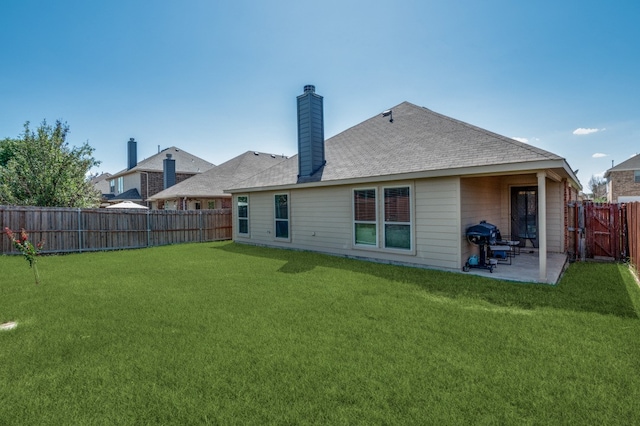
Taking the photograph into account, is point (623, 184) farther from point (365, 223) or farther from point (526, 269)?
point (365, 223)

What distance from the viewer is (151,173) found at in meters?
24.9

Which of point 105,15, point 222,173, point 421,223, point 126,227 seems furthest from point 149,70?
point 421,223

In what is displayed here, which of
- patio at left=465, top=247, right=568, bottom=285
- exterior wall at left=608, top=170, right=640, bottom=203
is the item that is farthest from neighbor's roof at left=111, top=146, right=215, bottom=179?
exterior wall at left=608, top=170, right=640, bottom=203

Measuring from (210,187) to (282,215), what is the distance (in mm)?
10046

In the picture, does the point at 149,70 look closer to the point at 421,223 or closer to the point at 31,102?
the point at 31,102

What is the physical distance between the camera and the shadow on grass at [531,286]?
472cm

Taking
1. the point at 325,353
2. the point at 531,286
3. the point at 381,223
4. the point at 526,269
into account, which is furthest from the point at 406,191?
the point at 325,353

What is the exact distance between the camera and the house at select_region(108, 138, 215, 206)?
2442 cm

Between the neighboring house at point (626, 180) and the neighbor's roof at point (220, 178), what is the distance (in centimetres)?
3086

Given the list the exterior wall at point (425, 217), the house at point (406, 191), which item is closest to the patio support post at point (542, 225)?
the house at point (406, 191)

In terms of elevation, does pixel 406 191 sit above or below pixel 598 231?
above

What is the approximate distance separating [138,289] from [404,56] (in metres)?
10.2

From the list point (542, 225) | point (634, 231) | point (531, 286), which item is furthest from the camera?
point (634, 231)

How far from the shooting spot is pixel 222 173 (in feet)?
71.0
